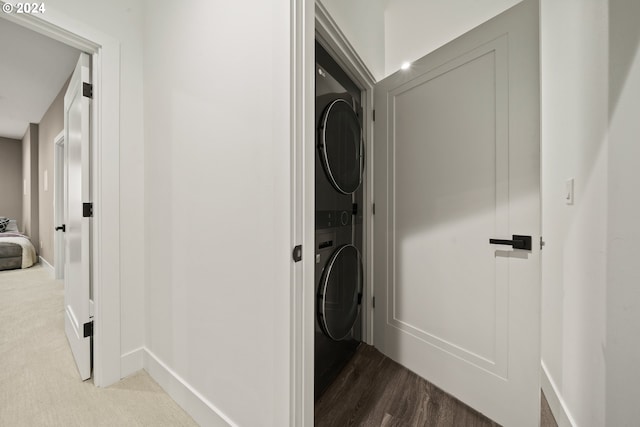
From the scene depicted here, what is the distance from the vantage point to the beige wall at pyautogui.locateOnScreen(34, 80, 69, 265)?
361 centimetres

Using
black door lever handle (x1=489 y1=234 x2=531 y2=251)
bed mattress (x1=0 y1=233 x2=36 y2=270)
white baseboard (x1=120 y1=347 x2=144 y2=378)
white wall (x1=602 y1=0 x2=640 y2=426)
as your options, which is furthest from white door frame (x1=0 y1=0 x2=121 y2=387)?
bed mattress (x1=0 y1=233 x2=36 y2=270)

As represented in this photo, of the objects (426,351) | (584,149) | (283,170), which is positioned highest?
(584,149)

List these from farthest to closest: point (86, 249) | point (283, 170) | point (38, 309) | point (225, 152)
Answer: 1. point (38, 309)
2. point (86, 249)
3. point (225, 152)
4. point (283, 170)

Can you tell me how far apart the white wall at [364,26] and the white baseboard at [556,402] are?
7.13 feet

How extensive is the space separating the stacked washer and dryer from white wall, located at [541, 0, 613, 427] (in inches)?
41.5

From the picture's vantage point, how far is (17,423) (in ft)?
3.99

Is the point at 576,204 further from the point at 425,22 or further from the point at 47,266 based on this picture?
the point at 47,266

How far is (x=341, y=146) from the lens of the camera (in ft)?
4.97

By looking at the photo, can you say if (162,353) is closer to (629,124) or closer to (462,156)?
(462,156)

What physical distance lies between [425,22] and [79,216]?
2773mm

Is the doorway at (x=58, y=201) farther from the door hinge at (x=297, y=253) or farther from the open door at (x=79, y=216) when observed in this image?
the door hinge at (x=297, y=253)

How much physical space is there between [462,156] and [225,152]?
124 cm

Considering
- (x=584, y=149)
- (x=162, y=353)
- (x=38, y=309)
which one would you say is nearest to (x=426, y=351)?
(x=584, y=149)

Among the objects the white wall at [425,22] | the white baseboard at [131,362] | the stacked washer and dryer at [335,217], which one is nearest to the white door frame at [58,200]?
the white baseboard at [131,362]
